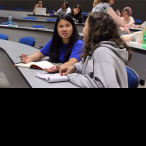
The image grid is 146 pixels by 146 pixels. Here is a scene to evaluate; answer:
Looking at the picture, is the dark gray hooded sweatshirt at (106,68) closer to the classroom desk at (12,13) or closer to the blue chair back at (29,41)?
the blue chair back at (29,41)

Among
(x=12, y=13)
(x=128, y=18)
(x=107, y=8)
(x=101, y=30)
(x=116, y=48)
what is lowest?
(x=116, y=48)

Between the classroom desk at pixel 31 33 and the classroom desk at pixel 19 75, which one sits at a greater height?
the classroom desk at pixel 31 33

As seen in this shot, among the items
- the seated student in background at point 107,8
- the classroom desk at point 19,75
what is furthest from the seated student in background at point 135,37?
the classroom desk at point 19,75

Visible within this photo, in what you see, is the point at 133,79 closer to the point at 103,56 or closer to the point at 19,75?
the point at 103,56

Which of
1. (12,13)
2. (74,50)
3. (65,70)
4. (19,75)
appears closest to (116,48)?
(65,70)

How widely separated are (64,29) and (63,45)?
0.20m

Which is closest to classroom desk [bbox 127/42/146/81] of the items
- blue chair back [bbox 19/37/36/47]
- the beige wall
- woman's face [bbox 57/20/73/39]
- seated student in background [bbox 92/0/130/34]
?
A: seated student in background [bbox 92/0/130/34]

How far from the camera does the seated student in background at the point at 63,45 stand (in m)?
2.03

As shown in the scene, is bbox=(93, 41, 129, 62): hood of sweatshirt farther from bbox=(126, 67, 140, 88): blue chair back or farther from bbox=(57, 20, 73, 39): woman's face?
bbox=(57, 20, 73, 39): woman's face

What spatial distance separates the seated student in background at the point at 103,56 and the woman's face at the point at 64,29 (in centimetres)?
61

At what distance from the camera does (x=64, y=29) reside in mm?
2020
